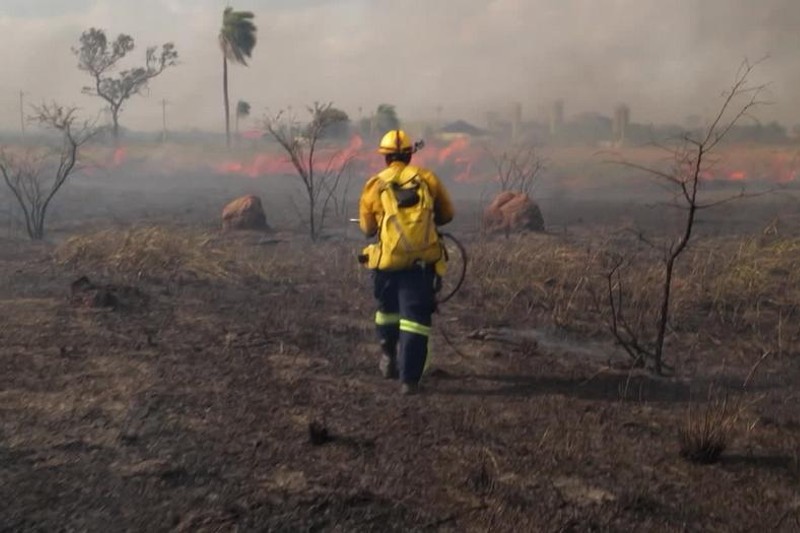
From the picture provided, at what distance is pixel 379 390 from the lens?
5.16 meters

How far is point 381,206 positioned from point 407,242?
32cm

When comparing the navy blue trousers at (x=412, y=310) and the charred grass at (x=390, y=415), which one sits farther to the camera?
the navy blue trousers at (x=412, y=310)

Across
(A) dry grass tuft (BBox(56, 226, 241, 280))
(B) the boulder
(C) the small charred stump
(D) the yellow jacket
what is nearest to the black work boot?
(D) the yellow jacket

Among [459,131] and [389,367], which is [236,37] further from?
[389,367]

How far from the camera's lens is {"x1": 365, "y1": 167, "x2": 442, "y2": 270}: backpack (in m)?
4.92

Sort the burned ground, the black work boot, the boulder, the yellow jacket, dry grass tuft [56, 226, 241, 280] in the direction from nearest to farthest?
the burned ground < the yellow jacket < the black work boot < dry grass tuft [56, 226, 241, 280] < the boulder

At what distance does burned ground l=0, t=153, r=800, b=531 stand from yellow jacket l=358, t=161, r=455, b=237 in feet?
3.64

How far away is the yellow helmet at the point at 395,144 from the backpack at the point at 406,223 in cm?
16

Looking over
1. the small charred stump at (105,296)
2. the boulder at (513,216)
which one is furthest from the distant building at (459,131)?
the small charred stump at (105,296)

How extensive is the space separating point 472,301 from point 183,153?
4558 centimetres

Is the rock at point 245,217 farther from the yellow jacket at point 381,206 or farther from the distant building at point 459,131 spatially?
the distant building at point 459,131

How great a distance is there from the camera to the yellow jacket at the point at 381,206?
5047 millimetres

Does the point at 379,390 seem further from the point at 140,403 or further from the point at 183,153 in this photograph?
the point at 183,153

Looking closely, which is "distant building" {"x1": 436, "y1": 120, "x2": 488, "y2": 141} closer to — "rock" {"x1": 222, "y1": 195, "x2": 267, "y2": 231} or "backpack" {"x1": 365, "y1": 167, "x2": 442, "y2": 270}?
"rock" {"x1": 222, "y1": 195, "x2": 267, "y2": 231}
